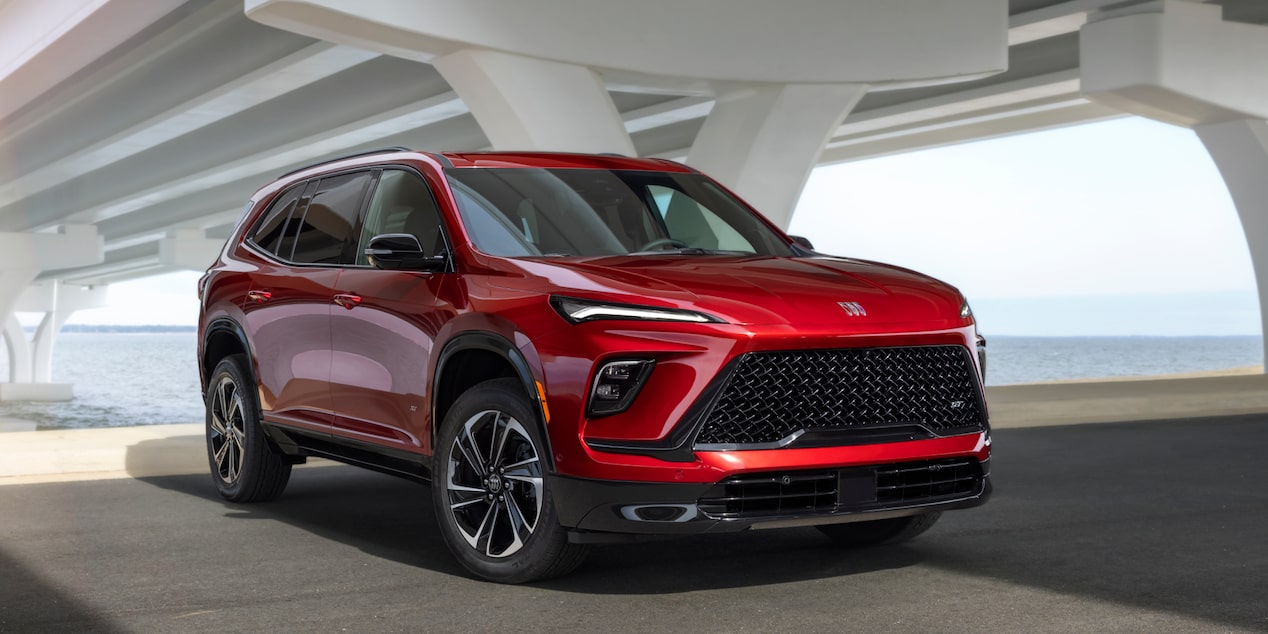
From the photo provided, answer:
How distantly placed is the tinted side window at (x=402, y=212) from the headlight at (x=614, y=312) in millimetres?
1317

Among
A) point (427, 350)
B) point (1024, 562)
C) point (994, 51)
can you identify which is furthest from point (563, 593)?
point (994, 51)

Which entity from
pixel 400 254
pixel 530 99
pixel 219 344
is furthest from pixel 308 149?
pixel 400 254

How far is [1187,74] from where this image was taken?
2130 centimetres

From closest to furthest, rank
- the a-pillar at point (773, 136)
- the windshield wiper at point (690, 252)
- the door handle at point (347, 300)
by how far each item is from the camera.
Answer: the windshield wiper at point (690, 252)
the door handle at point (347, 300)
the a-pillar at point (773, 136)

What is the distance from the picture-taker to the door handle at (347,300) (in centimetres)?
669

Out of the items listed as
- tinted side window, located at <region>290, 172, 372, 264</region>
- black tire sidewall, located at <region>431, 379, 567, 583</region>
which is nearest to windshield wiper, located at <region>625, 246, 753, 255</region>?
black tire sidewall, located at <region>431, 379, 567, 583</region>

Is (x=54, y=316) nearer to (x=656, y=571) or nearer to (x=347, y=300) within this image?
(x=347, y=300)

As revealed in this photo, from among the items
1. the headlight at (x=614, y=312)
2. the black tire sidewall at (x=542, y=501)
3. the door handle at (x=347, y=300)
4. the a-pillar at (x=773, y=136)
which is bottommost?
the black tire sidewall at (x=542, y=501)

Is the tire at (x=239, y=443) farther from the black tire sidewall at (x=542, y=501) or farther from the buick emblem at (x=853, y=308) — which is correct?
the buick emblem at (x=853, y=308)

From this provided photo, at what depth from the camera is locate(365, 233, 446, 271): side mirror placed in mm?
5996

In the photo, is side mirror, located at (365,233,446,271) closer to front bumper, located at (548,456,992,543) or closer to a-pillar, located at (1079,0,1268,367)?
front bumper, located at (548,456,992,543)

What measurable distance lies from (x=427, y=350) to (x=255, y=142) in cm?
2718

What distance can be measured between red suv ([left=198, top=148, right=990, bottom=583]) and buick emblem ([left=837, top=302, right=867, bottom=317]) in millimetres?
14

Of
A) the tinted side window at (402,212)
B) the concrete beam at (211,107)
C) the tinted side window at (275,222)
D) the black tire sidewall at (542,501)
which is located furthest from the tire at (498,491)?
the concrete beam at (211,107)
